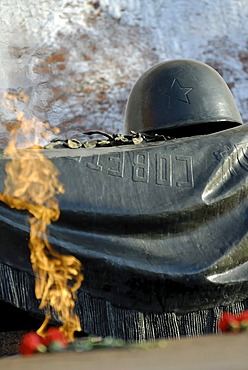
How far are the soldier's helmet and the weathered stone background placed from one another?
2129 mm

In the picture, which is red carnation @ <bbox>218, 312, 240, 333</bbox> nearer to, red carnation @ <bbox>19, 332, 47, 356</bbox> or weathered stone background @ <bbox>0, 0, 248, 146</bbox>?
red carnation @ <bbox>19, 332, 47, 356</bbox>

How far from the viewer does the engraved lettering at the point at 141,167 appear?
6.93 ft

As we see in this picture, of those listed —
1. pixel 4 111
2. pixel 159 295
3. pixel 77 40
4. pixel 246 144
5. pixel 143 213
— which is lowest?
pixel 159 295

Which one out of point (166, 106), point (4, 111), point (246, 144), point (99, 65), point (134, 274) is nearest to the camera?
point (134, 274)

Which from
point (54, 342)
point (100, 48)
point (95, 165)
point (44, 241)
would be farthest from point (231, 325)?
point (100, 48)

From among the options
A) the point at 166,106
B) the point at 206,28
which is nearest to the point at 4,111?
the point at 206,28

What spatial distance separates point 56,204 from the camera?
1958 mm

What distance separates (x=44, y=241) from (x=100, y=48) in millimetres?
3588

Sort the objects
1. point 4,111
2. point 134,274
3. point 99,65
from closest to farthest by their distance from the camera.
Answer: point 134,274, point 4,111, point 99,65

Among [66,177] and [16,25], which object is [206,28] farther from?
[66,177]

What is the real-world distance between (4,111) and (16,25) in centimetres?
65

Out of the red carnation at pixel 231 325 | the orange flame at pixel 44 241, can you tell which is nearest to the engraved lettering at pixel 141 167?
the orange flame at pixel 44 241

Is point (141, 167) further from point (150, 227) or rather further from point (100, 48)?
point (100, 48)

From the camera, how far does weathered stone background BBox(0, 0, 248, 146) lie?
5.09m
